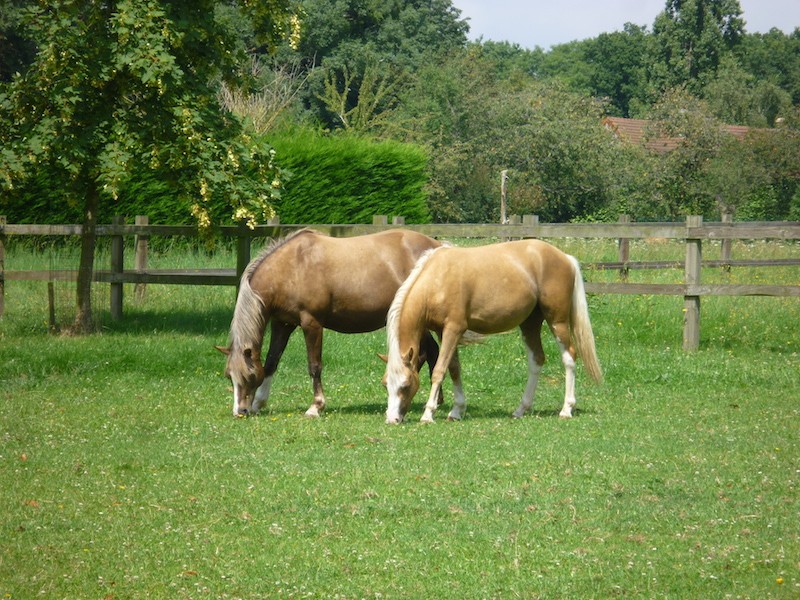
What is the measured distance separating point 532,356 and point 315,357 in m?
1.99

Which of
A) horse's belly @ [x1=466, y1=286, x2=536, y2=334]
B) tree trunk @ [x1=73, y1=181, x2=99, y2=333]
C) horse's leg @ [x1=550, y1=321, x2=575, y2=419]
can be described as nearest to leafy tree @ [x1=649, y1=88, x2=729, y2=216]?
tree trunk @ [x1=73, y1=181, x2=99, y2=333]

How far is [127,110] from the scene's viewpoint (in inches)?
562

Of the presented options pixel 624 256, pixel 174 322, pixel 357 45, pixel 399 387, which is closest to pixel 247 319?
pixel 399 387

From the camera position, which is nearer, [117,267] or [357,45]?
[117,267]

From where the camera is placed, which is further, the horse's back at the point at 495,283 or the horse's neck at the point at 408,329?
the horse's back at the point at 495,283

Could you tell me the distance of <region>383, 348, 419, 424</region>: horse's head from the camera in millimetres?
9273

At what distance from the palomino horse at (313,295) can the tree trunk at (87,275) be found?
17.0ft

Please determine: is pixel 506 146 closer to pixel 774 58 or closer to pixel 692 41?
pixel 692 41

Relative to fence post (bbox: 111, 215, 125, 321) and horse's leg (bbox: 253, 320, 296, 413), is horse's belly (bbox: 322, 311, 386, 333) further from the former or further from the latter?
fence post (bbox: 111, 215, 125, 321)

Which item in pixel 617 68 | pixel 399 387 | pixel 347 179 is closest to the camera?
pixel 399 387

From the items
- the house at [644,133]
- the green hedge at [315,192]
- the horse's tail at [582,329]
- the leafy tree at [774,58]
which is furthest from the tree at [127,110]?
the leafy tree at [774,58]

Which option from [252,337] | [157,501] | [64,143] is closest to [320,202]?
[64,143]

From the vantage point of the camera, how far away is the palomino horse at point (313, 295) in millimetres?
9852

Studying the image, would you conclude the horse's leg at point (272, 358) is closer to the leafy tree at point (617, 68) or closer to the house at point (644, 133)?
the house at point (644, 133)
